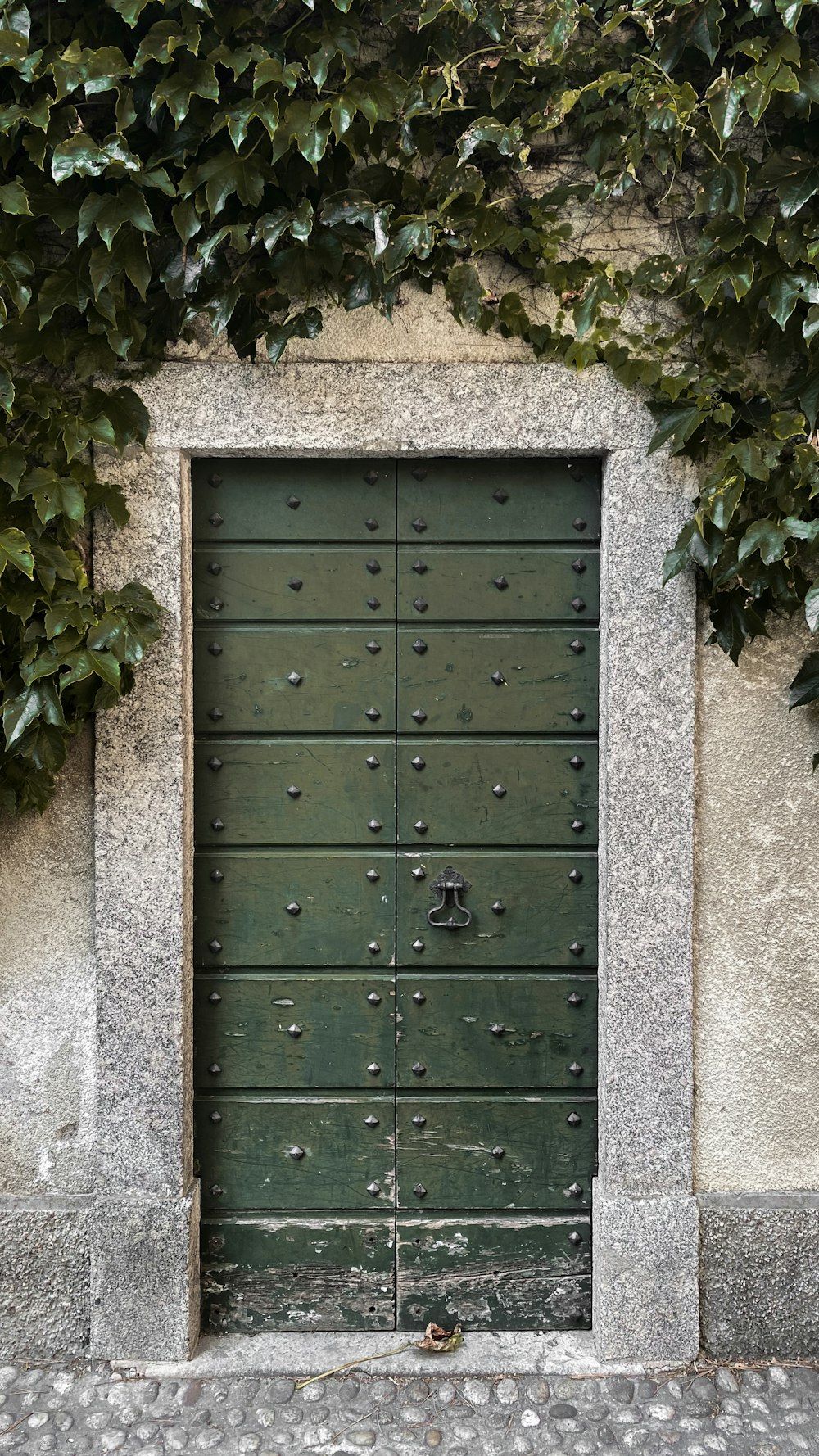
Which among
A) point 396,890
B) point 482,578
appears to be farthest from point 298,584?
point 396,890

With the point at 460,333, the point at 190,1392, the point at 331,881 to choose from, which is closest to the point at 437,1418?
the point at 190,1392

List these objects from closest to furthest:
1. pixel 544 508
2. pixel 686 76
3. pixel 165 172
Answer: pixel 165 172 < pixel 686 76 < pixel 544 508

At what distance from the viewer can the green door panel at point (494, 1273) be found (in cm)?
305

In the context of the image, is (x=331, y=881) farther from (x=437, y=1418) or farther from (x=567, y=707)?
(x=437, y=1418)

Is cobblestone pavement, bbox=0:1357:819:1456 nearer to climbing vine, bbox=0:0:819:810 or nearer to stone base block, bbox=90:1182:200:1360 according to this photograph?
stone base block, bbox=90:1182:200:1360

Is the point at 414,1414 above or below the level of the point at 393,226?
below

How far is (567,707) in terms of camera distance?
3016mm

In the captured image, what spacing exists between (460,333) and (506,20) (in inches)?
29.4

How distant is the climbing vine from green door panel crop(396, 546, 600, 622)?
0.33m

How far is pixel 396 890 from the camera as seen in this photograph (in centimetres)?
302

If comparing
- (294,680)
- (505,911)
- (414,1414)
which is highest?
(294,680)

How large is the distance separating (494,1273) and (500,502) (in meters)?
2.15

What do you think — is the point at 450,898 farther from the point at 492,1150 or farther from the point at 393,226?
the point at 393,226

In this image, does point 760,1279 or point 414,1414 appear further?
point 760,1279
